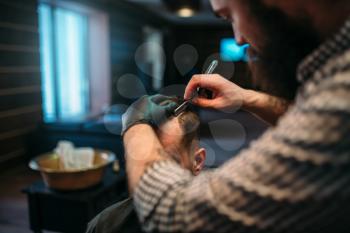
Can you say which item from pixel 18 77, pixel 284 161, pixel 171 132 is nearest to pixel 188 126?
pixel 171 132

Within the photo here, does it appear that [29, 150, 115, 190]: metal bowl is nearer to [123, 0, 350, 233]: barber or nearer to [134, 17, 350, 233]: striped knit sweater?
[123, 0, 350, 233]: barber

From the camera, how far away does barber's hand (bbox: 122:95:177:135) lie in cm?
86

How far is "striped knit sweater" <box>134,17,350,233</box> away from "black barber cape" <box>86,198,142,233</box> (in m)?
0.47

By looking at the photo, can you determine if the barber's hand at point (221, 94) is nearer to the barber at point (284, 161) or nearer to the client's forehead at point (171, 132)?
the client's forehead at point (171, 132)

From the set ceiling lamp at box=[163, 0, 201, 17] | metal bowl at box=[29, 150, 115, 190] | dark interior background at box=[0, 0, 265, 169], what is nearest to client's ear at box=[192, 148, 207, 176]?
metal bowl at box=[29, 150, 115, 190]

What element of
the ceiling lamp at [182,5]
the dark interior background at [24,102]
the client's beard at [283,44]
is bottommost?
the dark interior background at [24,102]

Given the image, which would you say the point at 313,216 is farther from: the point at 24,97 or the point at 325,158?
the point at 24,97

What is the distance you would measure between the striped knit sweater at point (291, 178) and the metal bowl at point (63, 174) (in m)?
1.56

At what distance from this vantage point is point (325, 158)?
1.72 feet

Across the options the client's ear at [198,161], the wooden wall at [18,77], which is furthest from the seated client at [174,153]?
the wooden wall at [18,77]

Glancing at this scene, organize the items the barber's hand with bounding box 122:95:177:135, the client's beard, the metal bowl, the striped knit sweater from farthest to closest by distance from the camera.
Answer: the metal bowl → the barber's hand with bounding box 122:95:177:135 → the client's beard → the striped knit sweater

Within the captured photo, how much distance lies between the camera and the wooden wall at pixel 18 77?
407 cm

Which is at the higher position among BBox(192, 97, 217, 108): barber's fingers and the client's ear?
BBox(192, 97, 217, 108): barber's fingers

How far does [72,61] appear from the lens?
19.5ft
